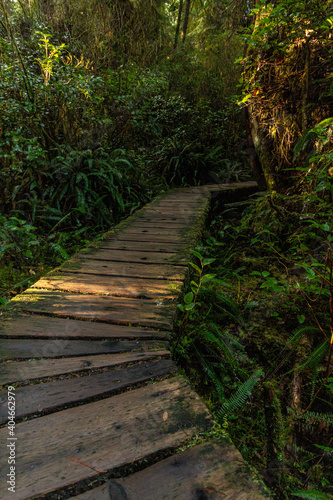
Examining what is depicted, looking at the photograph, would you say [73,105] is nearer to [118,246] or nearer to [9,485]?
[118,246]

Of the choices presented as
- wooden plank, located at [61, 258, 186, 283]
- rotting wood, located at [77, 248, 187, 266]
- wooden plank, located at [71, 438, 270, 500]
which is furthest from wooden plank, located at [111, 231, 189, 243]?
wooden plank, located at [71, 438, 270, 500]

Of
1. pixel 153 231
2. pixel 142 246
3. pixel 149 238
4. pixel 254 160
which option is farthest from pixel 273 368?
pixel 254 160

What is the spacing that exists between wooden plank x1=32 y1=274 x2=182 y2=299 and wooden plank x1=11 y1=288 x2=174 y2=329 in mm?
87

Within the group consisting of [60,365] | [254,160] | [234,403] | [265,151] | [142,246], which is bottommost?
[234,403]

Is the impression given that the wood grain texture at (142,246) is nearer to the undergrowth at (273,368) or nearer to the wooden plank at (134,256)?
Answer: the wooden plank at (134,256)

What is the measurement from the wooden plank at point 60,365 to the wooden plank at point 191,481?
585mm

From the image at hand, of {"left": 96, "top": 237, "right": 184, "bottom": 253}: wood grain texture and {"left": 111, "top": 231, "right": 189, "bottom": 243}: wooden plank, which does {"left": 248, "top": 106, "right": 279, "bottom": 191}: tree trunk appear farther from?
{"left": 96, "top": 237, "right": 184, "bottom": 253}: wood grain texture

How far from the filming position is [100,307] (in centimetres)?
206

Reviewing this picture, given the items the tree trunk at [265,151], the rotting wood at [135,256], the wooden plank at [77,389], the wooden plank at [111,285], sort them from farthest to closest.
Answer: the tree trunk at [265,151] → the rotting wood at [135,256] → the wooden plank at [111,285] → the wooden plank at [77,389]

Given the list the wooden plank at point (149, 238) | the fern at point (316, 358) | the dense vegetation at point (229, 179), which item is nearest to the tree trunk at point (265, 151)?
the dense vegetation at point (229, 179)

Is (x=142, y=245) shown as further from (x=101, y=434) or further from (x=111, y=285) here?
(x=101, y=434)

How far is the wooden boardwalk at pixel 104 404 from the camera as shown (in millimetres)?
924

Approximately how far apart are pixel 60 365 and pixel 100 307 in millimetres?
606

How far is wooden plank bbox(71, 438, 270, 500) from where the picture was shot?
88 centimetres
